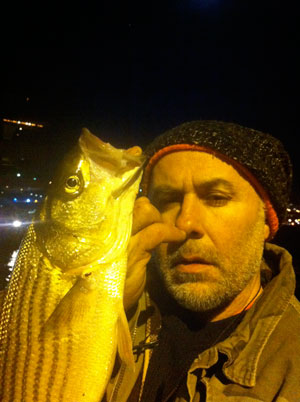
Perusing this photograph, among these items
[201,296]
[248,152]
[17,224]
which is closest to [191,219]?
[201,296]

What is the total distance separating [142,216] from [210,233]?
0.64 m

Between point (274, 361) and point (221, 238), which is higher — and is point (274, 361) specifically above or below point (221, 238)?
below

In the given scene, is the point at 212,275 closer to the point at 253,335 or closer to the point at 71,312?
the point at 253,335

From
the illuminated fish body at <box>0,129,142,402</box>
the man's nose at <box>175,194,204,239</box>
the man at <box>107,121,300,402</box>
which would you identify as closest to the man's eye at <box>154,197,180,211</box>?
the man at <box>107,121,300,402</box>

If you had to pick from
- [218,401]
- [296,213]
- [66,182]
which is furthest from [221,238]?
[296,213]

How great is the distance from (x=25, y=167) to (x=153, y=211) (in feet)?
132

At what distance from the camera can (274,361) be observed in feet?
5.50

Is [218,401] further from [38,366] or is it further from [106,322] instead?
[38,366]

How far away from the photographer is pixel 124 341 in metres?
1.64

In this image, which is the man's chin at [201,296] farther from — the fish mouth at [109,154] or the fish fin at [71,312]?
the fish mouth at [109,154]

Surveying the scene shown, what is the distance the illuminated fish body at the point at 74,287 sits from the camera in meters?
1.56

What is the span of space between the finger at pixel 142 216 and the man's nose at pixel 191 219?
301mm

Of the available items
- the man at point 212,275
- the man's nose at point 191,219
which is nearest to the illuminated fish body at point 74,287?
the man at point 212,275

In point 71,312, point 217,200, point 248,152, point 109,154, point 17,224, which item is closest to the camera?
point 71,312
